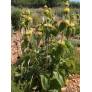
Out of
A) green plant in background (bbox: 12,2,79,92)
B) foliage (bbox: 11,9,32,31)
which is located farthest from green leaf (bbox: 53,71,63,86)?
foliage (bbox: 11,9,32,31)

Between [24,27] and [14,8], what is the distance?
0.13 meters

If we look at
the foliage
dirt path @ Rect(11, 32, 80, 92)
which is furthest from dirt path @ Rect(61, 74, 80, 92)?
the foliage

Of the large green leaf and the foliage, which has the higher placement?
the foliage

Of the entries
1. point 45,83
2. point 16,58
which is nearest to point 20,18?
point 16,58

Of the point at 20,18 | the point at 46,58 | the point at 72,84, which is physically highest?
the point at 20,18

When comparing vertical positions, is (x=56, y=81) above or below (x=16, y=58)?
below

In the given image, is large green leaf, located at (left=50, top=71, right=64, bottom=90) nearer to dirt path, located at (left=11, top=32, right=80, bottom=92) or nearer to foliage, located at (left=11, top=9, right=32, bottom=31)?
dirt path, located at (left=11, top=32, right=80, bottom=92)

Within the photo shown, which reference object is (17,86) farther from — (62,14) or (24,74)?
(62,14)

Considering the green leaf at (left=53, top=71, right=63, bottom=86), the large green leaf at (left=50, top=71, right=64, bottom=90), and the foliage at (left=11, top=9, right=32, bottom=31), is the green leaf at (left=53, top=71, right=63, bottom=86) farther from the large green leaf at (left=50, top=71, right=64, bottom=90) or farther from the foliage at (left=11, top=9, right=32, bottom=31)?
the foliage at (left=11, top=9, right=32, bottom=31)

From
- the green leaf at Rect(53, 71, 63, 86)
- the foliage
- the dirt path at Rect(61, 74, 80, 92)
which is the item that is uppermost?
the foliage

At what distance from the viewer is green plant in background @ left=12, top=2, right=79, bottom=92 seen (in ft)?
5.72

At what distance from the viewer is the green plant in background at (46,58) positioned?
1.74 m

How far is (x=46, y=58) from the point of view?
177 cm

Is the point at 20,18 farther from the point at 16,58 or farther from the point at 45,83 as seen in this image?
the point at 45,83
